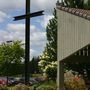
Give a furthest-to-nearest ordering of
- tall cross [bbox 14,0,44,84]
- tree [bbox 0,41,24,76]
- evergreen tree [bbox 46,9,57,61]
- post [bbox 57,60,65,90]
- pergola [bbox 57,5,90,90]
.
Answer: tree [bbox 0,41,24,76], evergreen tree [bbox 46,9,57,61], tall cross [bbox 14,0,44,84], post [bbox 57,60,65,90], pergola [bbox 57,5,90,90]

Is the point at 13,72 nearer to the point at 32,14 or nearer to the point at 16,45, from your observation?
the point at 16,45

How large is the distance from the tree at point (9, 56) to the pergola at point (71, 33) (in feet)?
176

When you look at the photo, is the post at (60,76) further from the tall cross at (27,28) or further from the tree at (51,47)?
the tree at (51,47)

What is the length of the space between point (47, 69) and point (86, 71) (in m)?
5.95

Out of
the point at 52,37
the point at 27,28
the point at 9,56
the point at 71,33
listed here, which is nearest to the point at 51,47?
the point at 52,37

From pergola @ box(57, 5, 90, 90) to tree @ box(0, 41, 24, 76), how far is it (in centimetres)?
5364

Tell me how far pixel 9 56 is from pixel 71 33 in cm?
6052

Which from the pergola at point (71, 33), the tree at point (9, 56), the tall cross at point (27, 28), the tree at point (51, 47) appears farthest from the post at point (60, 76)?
the tree at point (9, 56)

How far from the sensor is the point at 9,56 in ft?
265

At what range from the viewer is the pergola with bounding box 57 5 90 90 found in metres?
19.5

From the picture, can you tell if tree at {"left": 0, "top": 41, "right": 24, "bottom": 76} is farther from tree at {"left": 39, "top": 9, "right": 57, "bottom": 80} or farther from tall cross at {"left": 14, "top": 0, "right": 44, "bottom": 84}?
tall cross at {"left": 14, "top": 0, "right": 44, "bottom": 84}

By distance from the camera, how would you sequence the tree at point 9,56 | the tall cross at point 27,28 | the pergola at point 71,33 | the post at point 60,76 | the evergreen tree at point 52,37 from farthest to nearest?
the tree at point 9,56
the evergreen tree at point 52,37
the tall cross at point 27,28
the post at point 60,76
the pergola at point 71,33

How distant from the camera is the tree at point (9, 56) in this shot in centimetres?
7673

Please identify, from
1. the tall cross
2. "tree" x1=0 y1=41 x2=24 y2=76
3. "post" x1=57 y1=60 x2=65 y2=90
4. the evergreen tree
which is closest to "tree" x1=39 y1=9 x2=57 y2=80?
the evergreen tree
